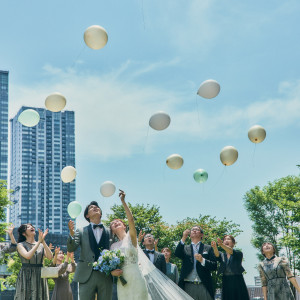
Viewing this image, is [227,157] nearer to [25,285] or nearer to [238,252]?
[238,252]

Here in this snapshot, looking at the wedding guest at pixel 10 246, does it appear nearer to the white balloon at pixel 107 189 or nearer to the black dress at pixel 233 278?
the black dress at pixel 233 278

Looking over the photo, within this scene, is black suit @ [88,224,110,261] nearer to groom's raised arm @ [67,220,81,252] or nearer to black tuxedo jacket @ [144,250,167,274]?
groom's raised arm @ [67,220,81,252]

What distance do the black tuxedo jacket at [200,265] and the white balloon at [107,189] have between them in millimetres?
4344

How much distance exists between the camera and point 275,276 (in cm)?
1020

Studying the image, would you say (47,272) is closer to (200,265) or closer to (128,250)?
(128,250)

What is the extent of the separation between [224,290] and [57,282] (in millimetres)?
3666

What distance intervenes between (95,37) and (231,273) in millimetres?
6365

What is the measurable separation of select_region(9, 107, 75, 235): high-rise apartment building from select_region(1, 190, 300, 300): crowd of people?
491 ft

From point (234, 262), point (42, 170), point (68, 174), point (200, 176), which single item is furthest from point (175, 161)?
point (42, 170)

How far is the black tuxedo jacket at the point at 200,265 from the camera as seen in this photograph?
31.5 ft

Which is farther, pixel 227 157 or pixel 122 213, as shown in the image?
pixel 122 213

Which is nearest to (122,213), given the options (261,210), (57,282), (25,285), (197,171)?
(261,210)

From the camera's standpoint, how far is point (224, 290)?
396 inches

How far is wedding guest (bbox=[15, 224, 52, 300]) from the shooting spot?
8.16 metres
